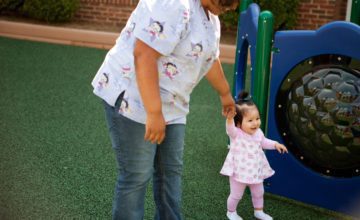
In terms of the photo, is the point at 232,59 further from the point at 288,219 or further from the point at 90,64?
the point at 288,219

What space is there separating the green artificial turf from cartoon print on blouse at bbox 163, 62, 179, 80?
1.14 m

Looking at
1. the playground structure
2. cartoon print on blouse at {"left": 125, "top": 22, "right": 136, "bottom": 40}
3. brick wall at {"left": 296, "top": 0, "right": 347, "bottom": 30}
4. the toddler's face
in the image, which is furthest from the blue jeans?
brick wall at {"left": 296, "top": 0, "right": 347, "bottom": 30}

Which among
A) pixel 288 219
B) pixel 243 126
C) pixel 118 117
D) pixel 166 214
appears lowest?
pixel 288 219

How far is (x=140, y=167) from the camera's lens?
82.8 inches

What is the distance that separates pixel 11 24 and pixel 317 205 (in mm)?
6297

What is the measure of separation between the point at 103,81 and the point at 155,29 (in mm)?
336

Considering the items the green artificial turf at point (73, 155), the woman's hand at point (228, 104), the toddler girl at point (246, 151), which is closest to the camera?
the woman's hand at point (228, 104)

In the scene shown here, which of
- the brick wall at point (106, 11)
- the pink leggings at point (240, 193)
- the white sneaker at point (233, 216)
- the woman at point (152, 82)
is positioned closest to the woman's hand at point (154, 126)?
the woman at point (152, 82)

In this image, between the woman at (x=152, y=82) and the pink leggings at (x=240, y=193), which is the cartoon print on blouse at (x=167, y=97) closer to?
the woman at (x=152, y=82)

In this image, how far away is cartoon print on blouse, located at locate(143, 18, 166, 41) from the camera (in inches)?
73.0

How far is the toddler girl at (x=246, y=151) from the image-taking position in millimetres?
2805

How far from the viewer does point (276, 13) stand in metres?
8.18

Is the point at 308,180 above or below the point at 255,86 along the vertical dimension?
below

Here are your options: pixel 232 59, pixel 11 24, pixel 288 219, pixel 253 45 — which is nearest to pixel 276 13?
pixel 232 59
